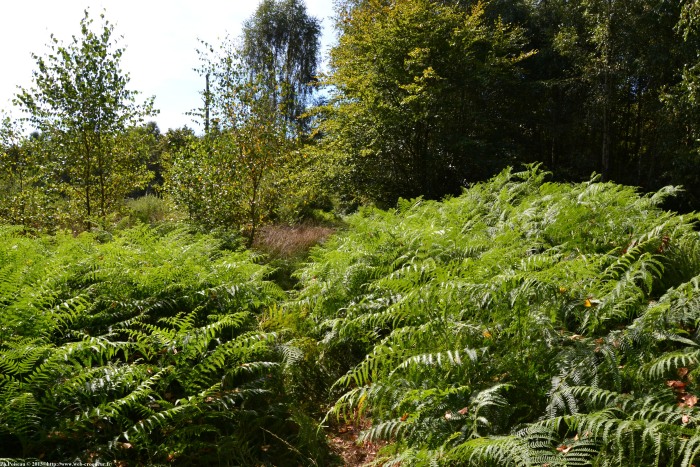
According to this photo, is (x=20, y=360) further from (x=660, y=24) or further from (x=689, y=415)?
(x=660, y=24)

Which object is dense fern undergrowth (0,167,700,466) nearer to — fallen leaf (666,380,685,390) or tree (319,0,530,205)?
fallen leaf (666,380,685,390)

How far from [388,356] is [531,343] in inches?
41.6

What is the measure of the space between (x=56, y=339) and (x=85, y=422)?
1007mm

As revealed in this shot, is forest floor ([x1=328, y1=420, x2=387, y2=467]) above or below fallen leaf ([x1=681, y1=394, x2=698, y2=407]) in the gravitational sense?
below

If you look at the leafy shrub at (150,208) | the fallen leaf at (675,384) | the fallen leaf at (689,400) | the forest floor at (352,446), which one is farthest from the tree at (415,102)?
the fallen leaf at (689,400)

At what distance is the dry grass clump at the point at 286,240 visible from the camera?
820cm

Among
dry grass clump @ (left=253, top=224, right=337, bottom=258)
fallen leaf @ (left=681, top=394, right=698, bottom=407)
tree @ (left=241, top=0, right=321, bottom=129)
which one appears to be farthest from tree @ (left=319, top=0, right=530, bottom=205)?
tree @ (left=241, top=0, right=321, bottom=129)

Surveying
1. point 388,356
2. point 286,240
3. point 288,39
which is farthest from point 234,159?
point 288,39

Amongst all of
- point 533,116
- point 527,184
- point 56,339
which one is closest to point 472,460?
point 56,339

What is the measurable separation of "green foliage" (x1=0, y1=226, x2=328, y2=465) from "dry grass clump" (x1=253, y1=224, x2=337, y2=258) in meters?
3.54

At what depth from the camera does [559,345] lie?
3.10 metres

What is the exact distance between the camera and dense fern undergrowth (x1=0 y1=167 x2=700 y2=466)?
259 centimetres

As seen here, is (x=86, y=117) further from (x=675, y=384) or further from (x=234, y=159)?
(x=675, y=384)

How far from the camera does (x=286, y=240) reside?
28.7 feet
